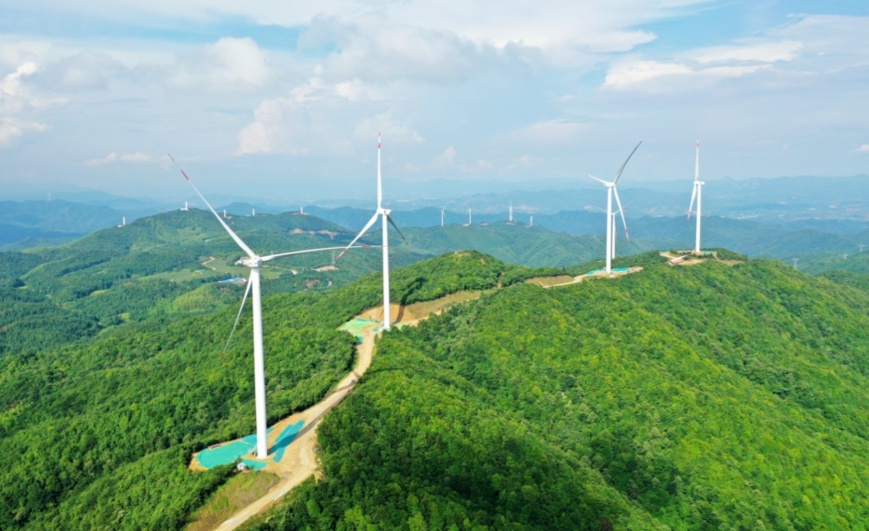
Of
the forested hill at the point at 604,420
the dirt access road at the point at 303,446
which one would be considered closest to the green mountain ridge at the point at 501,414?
the forested hill at the point at 604,420

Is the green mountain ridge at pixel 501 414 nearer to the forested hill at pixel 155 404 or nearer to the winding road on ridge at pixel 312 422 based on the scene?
the forested hill at pixel 155 404

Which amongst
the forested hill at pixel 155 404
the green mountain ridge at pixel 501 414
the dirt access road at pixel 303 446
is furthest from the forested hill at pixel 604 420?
the forested hill at pixel 155 404

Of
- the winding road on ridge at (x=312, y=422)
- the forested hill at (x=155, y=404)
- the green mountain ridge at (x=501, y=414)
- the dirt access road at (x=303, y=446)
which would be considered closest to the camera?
the dirt access road at (x=303, y=446)

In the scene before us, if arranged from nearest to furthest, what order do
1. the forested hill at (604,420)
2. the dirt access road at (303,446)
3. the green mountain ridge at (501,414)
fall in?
the dirt access road at (303,446)
the forested hill at (604,420)
the green mountain ridge at (501,414)

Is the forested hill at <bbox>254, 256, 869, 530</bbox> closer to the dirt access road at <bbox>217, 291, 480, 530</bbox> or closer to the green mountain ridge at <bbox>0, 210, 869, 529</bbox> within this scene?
the green mountain ridge at <bbox>0, 210, 869, 529</bbox>

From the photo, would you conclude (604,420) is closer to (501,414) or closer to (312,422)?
(501,414)

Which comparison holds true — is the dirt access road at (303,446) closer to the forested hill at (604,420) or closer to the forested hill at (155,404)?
the forested hill at (155,404)

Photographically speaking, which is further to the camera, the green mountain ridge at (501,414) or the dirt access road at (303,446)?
the green mountain ridge at (501,414)

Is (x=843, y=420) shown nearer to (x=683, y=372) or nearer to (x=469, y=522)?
(x=683, y=372)

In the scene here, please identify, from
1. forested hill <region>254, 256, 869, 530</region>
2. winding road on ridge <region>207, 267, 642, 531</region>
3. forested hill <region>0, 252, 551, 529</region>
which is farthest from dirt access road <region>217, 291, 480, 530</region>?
forested hill <region>254, 256, 869, 530</region>
